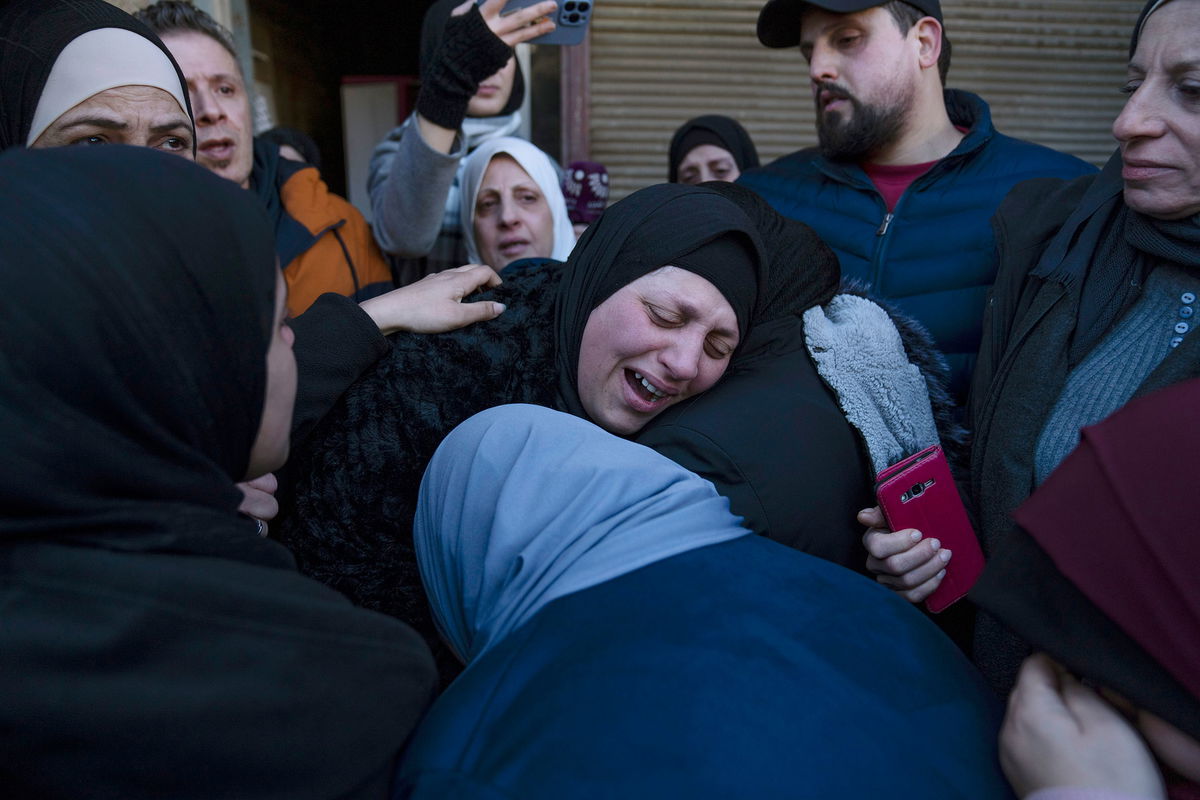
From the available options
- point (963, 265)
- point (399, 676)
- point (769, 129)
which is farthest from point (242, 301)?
point (769, 129)

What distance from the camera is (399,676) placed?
0.95 meters

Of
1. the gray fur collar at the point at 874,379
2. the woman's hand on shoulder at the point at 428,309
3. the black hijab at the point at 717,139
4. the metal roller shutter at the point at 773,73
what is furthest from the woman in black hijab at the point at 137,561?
the metal roller shutter at the point at 773,73

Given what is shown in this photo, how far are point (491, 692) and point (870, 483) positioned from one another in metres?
1.09

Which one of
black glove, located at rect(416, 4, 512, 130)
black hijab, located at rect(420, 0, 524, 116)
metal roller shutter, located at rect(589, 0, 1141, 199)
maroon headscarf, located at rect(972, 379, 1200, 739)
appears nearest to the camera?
maroon headscarf, located at rect(972, 379, 1200, 739)

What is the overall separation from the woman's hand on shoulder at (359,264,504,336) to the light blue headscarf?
57cm

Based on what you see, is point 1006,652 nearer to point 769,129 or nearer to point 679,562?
point 679,562

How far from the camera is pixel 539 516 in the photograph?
3.67 feet

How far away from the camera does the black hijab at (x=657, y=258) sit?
1.86m

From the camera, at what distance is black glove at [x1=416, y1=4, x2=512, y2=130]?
2281 millimetres

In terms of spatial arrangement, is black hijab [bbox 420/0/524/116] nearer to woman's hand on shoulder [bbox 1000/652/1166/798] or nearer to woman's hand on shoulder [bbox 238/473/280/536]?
woman's hand on shoulder [bbox 238/473/280/536]

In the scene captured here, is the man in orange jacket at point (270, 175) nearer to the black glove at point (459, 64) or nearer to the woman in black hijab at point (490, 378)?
the black glove at point (459, 64)

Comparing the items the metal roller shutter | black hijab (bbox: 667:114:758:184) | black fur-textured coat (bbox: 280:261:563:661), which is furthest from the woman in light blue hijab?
the metal roller shutter

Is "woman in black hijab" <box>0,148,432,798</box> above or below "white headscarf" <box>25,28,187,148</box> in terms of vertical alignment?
below

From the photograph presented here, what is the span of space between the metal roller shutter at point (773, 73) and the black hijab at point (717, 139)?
936 millimetres
